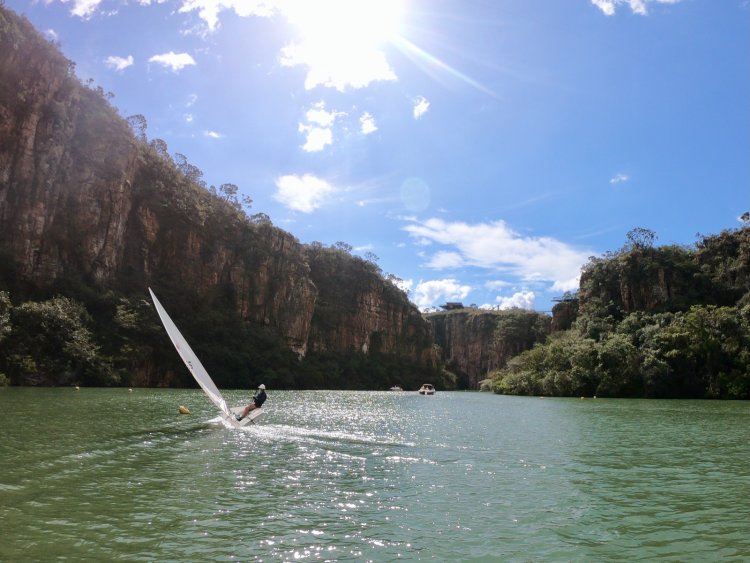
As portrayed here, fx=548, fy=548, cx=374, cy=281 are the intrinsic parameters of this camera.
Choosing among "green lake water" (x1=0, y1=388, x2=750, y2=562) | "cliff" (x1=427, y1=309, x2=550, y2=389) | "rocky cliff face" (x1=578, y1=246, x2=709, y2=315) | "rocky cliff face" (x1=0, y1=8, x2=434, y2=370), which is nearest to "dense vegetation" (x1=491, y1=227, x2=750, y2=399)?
"rocky cliff face" (x1=578, y1=246, x2=709, y2=315)

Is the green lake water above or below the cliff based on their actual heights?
below

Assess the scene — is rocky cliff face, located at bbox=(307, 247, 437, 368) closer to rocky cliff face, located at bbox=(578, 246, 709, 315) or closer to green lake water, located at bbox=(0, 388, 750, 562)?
rocky cliff face, located at bbox=(578, 246, 709, 315)

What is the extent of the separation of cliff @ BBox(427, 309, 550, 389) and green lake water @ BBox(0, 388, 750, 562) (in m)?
138

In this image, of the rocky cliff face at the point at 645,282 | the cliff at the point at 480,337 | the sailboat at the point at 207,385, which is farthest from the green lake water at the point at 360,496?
the cliff at the point at 480,337

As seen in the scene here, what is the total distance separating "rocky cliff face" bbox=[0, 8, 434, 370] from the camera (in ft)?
198

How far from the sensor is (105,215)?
231 ft

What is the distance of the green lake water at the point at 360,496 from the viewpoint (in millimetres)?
7344

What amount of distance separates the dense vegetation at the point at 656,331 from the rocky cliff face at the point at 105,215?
45638 mm

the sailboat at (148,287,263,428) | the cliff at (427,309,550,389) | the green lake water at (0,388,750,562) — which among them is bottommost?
the green lake water at (0,388,750,562)

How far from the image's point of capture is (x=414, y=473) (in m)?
12.7

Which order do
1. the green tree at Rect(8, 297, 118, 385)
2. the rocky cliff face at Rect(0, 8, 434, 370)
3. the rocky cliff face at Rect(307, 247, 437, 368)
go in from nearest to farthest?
the green tree at Rect(8, 297, 118, 385)
the rocky cliff face at Rect(0, 8, 434, 370)
the rocky cliff face at Rect(307, 247, 437, 368)

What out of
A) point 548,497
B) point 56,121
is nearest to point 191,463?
point 548,497

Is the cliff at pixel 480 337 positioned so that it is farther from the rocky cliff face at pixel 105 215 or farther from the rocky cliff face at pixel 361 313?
the rocky cliff face at pixel 105 215

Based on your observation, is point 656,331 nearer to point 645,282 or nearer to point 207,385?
point 645,282
